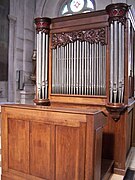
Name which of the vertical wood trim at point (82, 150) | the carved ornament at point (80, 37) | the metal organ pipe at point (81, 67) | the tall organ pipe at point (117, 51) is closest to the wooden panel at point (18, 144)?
the vertical wood trim at point (82, 150)

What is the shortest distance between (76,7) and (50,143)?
16.8 feet

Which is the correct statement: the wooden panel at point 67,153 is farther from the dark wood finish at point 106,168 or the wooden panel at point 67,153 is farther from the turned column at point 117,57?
the turned column at point 117,57

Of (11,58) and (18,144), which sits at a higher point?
(11,58)

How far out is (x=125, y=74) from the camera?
3.01 meters

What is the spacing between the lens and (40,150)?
235cm

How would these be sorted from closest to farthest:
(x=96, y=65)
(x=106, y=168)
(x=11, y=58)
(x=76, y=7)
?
(x=106, y=168), (x=96, y=65), (x=11, y=58), (x=76, y=7)

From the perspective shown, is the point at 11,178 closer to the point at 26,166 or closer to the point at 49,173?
the point at 26,166

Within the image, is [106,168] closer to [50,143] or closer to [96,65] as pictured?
[50,143]

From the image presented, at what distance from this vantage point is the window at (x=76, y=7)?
19.8 ft

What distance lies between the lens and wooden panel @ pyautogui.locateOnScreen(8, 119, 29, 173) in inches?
96.2

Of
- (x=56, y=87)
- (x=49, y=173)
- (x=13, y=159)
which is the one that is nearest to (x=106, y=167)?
(x=49, y=173)

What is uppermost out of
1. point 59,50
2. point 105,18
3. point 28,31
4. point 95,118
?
point 28,31

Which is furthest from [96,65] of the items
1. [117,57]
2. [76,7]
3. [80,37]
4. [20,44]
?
[76,7]

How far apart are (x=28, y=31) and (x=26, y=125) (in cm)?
446
